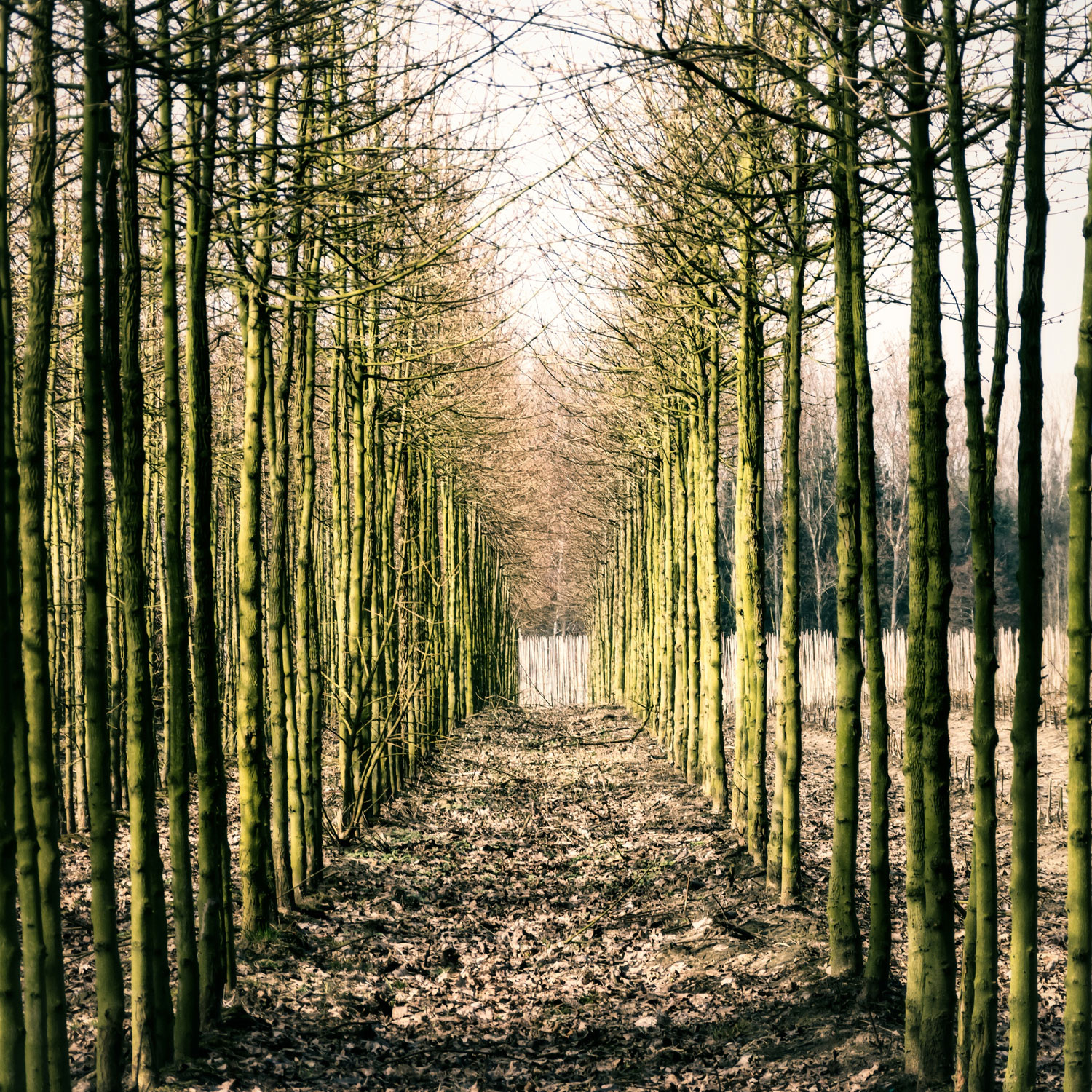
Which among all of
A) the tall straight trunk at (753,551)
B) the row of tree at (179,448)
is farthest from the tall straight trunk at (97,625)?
the tall straight trunk at (753,551)

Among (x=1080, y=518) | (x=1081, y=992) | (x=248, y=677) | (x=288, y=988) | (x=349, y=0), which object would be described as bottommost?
(x=288, y=988)

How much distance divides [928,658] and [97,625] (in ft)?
10.7

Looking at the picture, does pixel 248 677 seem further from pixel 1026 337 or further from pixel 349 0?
pixel 1026 337

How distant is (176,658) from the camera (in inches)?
190

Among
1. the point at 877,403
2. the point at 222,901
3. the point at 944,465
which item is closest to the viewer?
the point at 944,465

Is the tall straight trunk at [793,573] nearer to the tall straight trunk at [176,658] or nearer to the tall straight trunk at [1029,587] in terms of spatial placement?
the tall straight trunk at [1029,587]

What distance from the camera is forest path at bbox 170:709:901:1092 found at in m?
4.93

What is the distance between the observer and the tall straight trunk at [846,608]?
5254 millimetres

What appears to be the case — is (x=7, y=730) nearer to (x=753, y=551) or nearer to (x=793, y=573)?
(x=793, y=573)

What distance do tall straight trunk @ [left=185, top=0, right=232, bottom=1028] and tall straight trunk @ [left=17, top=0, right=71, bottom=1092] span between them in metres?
1.18

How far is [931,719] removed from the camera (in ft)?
13.7

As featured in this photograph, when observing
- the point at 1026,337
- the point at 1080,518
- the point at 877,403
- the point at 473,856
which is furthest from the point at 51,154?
the point at 877,403

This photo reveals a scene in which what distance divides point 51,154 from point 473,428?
13.2 m

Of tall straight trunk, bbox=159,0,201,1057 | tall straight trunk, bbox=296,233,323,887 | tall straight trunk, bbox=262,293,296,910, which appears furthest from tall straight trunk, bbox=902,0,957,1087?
tall straight trunk, bbox=296,233,323,887
